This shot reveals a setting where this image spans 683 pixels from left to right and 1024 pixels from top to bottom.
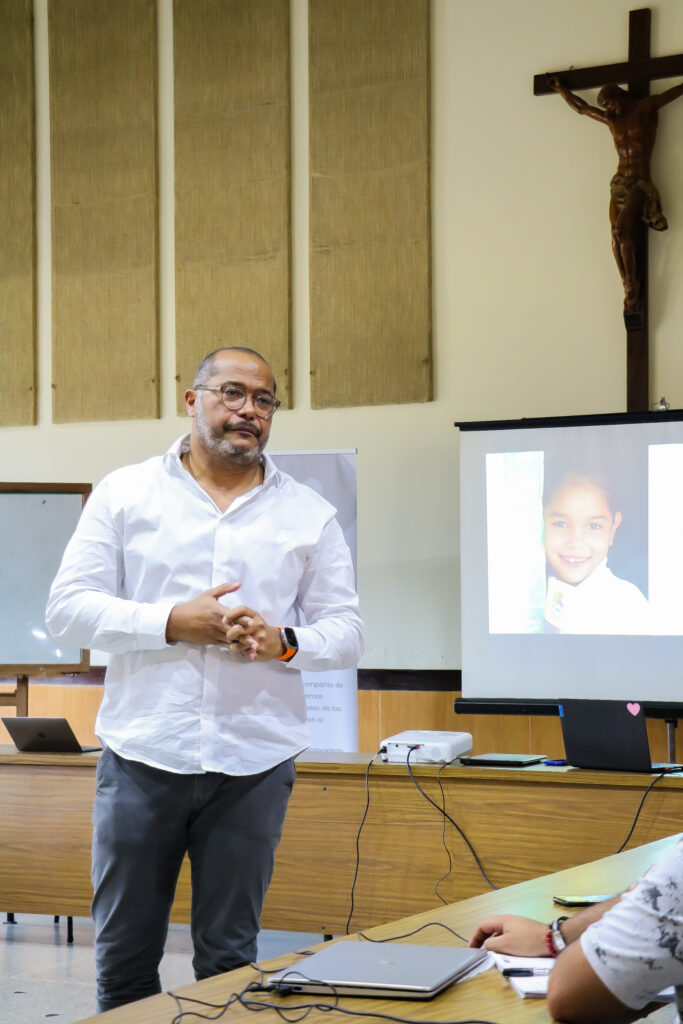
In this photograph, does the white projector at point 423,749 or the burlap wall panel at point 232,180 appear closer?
the white projector at point 423,749

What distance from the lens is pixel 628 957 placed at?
1122 millimetres

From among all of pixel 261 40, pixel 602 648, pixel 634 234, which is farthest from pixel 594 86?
pixel 602 648

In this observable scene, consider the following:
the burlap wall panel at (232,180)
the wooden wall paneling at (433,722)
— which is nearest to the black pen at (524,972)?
the wooden wall paneling at (433,722)

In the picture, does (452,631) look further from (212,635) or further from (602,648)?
(212,635)

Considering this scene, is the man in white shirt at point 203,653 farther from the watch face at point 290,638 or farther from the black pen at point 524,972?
the black pen at point 524,972

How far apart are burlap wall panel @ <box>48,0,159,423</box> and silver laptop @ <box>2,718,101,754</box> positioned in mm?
1695

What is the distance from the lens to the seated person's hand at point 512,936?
1.46 metres

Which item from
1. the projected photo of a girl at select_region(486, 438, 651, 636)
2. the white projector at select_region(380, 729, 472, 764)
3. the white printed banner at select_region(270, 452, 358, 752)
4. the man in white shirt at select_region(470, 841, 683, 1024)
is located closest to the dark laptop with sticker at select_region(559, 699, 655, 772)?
the white projector at select_region(380, 729, 472, 764)

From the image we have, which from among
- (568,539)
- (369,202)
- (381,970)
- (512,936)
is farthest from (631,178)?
(381,970)

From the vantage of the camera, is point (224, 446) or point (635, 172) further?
point (635, 172)

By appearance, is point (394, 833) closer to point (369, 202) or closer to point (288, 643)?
point (288, 643)

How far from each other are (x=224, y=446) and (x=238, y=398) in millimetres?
112

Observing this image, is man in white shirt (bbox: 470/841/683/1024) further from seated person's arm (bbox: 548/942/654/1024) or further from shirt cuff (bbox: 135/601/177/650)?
shirt cuff (bbox: 135/601/177/650)

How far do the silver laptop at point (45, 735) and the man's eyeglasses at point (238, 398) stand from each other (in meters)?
2.07
